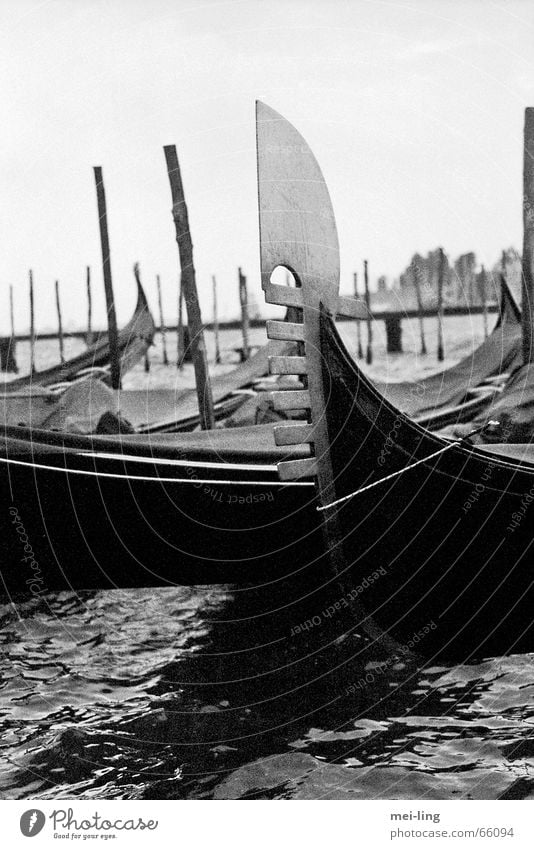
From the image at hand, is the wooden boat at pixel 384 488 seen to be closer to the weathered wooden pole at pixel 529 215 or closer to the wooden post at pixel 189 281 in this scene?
the wooden post at pixel 189 281

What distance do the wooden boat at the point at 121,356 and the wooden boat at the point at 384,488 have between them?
21.6ft

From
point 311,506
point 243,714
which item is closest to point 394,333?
point 311,506

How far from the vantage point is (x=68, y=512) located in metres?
3.06

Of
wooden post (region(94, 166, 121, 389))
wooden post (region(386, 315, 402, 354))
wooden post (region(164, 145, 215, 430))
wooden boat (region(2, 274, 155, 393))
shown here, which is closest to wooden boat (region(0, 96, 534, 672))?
wooden post (region(164, 145, 215, 430))

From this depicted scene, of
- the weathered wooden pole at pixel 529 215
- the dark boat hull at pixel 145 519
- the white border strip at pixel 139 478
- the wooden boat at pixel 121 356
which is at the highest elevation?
the weathered wooden pole at pixel 529 215

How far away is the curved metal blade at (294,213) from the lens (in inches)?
93.3

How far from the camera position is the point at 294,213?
241 cm

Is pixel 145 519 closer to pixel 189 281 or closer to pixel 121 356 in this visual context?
pixel 189 281

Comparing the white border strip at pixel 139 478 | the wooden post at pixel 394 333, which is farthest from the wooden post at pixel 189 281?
the wooden post at pixel 394 333

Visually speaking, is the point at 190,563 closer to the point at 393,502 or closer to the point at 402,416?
the point at 393,502

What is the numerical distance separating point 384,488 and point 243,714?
784 millimetres
